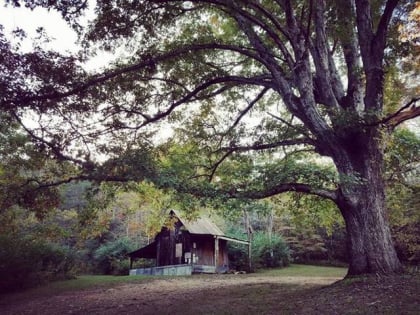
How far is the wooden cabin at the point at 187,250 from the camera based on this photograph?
22.8 m

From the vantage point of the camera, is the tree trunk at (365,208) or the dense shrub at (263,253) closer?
the tree trunk at (365,208)

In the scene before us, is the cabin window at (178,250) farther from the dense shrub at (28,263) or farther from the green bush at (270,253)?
the dense shrub at (28,263)

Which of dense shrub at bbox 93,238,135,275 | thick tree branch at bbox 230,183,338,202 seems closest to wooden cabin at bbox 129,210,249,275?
dense shrub at bbox 93,238,135,275

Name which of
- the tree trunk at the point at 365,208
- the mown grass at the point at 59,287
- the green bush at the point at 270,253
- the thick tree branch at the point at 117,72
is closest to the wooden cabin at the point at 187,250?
the green bush at the point at 270,253

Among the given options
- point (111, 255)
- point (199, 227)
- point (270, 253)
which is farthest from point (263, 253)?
point (111, 255)

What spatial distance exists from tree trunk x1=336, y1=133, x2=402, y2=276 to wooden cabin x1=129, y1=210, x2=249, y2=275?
14.8 m

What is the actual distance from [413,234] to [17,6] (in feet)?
66.1

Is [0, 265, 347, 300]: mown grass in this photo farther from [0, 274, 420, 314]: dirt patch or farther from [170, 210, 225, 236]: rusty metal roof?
[170, 210, 225, 236]: rusty metal roof

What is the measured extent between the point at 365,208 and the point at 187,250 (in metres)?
16.9

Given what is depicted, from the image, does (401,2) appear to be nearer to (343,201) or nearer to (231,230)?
(343,201)

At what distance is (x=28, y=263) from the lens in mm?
15898

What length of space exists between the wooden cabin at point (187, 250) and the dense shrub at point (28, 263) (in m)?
6.17

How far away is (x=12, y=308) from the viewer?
33.0 feet

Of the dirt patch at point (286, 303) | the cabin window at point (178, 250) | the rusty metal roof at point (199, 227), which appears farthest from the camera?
the cabin window at point (178, 250)
